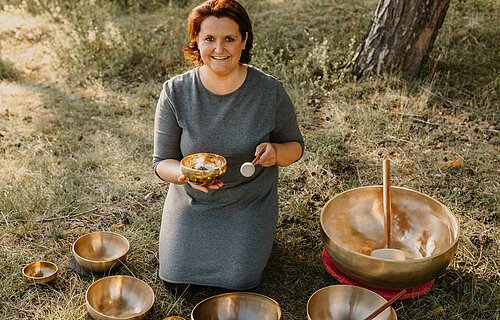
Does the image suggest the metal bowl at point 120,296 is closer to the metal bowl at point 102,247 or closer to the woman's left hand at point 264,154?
the metal bowl at point 102,247

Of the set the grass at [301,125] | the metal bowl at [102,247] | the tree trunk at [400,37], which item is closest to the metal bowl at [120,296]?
the grass at [301,125]

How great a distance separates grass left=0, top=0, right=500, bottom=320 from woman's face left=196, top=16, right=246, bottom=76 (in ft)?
3.43

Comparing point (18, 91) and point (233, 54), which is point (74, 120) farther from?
point (233, 54)

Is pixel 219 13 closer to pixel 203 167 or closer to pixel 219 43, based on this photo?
pixel 219 43

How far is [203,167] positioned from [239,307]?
598 mm

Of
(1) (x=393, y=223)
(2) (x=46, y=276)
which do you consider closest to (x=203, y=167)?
(2) (x=46, y=276)

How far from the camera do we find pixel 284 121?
2.65m

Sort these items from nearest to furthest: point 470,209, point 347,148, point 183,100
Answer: point 183,100 → point 470,209 → point 347,148

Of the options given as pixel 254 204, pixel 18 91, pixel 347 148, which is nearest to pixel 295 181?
pixel 347 148

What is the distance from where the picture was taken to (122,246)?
292 cm

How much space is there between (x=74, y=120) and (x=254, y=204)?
2.19 meters

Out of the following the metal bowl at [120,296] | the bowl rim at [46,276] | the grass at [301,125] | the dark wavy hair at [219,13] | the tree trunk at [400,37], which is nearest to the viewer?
the dark wavy hair at [219,13]

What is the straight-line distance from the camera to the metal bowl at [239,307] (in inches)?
94.9

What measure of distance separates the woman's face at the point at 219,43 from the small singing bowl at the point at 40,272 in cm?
121
